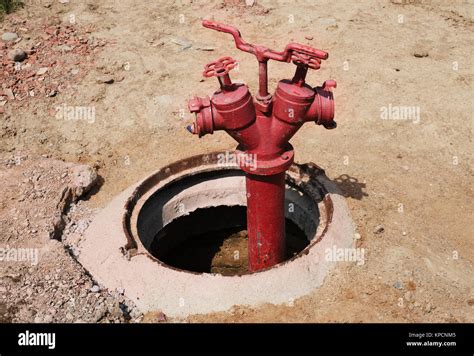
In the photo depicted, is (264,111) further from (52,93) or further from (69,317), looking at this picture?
(52,93)

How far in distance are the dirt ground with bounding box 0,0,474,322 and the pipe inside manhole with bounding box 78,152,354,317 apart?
12 cm

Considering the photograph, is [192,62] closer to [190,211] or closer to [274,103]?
[190,211]

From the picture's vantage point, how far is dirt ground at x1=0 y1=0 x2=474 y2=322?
3.96 m

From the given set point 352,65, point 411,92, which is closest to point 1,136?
point 352,65

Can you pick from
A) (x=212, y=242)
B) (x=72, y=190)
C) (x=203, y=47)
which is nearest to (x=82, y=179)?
(x=72, y=190)

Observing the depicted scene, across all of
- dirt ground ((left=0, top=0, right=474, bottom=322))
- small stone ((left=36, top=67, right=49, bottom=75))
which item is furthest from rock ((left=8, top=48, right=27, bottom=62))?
small stone ((left=36, top=67, right=49, bottom=75))

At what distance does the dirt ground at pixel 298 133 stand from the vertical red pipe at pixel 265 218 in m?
0.61

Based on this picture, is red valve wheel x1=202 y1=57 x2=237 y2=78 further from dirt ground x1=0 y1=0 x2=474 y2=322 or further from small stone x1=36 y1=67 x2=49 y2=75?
small stone x1=36 y1=67 x2=49 y2=75

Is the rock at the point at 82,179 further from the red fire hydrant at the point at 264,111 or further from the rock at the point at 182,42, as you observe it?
the rock at the point at 182,42

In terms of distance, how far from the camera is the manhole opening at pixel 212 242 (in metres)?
5.45

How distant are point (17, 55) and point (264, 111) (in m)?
5.18

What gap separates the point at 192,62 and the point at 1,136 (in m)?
2.78

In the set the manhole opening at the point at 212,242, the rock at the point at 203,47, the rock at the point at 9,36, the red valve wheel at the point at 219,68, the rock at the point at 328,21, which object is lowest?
the manhole opening at the point at 212,242

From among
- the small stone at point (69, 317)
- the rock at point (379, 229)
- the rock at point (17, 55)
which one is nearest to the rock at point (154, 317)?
the small stone at point (69, 317)
